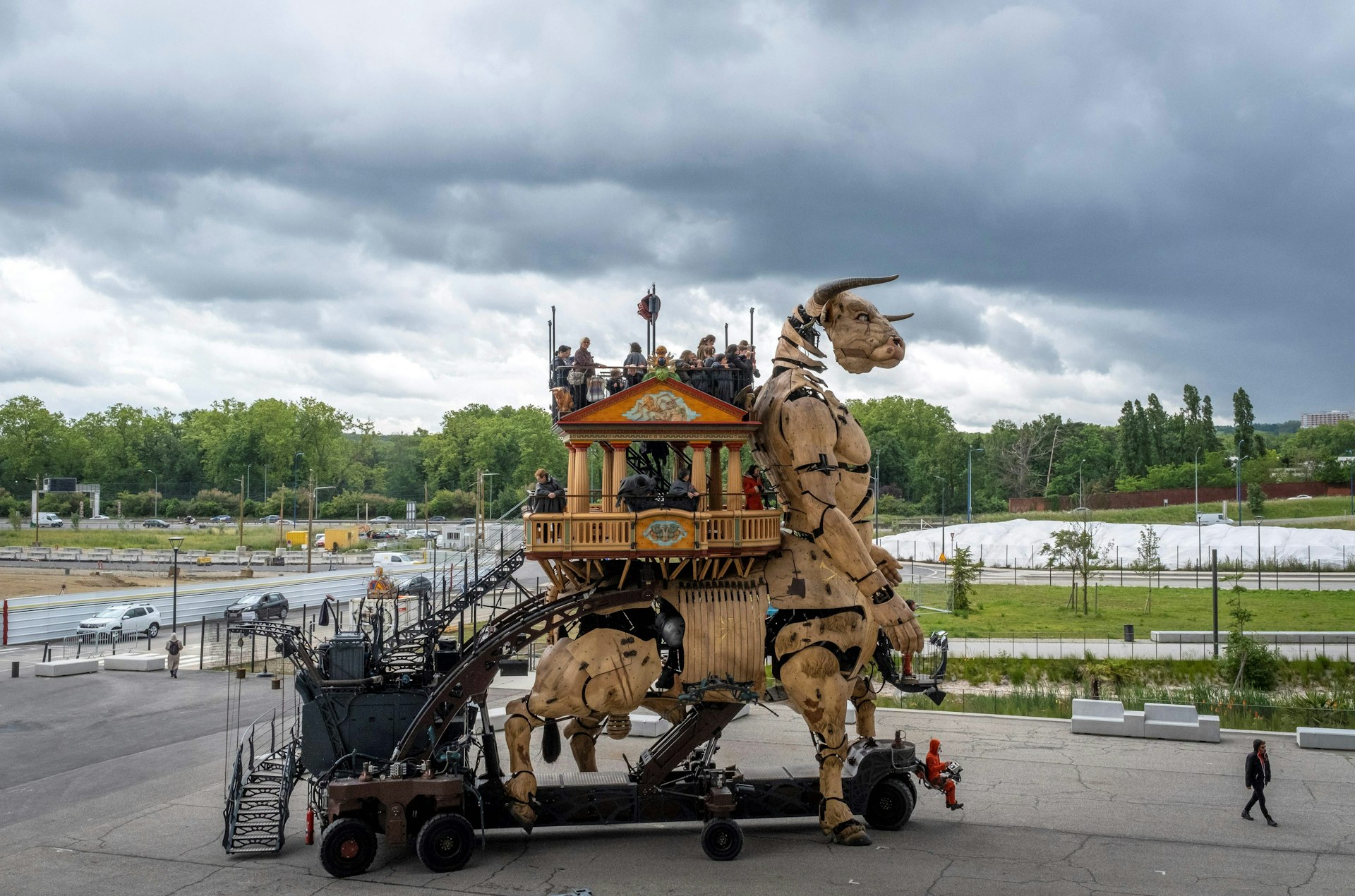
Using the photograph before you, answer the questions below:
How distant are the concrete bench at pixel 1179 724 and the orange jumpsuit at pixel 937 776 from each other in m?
8.57

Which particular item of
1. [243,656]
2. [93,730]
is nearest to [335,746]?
[93,730]

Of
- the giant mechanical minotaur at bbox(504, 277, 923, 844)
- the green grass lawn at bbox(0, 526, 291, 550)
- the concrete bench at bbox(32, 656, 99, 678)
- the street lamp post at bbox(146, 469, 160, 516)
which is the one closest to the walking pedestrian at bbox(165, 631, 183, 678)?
the concrete bench at bbox(32, 656, 99, 678)

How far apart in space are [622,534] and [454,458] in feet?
293

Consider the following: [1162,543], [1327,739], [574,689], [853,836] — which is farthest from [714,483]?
[1162,543]

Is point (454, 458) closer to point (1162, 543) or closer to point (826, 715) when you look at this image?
point (1162, 543)

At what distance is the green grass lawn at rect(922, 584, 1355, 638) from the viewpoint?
3909 cm

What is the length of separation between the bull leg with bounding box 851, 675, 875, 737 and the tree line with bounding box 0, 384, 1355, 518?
7494 cm

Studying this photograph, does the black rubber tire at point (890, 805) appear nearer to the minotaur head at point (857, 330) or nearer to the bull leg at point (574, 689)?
the bull leg at point (574, 689)

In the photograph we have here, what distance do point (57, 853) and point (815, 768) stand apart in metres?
11.4

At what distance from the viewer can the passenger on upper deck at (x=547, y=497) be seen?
15.6 meters

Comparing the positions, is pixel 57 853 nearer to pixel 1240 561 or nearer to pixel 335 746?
pixel 335 746

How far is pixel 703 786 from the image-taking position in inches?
616

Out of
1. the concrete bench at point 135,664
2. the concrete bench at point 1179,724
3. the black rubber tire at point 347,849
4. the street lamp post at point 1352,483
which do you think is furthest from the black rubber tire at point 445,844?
the street lamp post at point 1352,483

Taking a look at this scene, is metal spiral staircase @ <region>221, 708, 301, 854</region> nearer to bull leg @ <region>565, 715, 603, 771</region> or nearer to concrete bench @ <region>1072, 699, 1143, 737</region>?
bull leg @ <region>565, 715, 603, 771</region>
